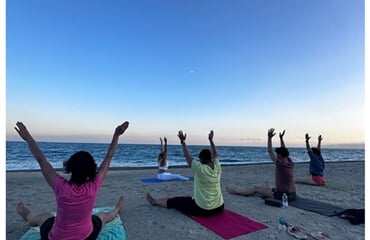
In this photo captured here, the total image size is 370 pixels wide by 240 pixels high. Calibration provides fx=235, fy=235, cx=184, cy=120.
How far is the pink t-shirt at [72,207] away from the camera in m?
2.37

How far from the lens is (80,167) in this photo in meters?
2.43

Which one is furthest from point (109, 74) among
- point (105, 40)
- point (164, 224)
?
point (164, 224)

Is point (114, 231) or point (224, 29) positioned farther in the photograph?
point (224, 29)

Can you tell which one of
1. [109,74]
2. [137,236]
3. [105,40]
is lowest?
[137,236]

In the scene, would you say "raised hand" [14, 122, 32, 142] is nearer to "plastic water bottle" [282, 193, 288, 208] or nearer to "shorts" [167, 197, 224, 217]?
"shorts" [167, 197, 224, 217]

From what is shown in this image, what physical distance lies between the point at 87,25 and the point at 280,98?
11375 mm

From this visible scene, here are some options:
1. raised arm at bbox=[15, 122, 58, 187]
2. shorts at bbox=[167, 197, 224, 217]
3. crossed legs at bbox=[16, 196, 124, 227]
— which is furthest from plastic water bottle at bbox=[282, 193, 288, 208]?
raised arm at bbox=[15, 122, 58, 187]

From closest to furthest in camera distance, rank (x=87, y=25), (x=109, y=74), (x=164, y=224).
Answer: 1. (x=164, y=224)
2. (x=87, y=25)
3. (x=109, y=74)

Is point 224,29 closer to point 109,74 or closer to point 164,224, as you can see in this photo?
point 109,74

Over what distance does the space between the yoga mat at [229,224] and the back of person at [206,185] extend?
0.71 ft

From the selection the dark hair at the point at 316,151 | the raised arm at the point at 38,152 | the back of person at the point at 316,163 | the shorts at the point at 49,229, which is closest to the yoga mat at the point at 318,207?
the back of person at the point at 316,163

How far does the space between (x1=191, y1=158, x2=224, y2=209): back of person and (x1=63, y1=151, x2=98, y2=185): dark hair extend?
185 cm

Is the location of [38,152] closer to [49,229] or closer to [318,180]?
[49,229]

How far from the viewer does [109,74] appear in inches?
599
